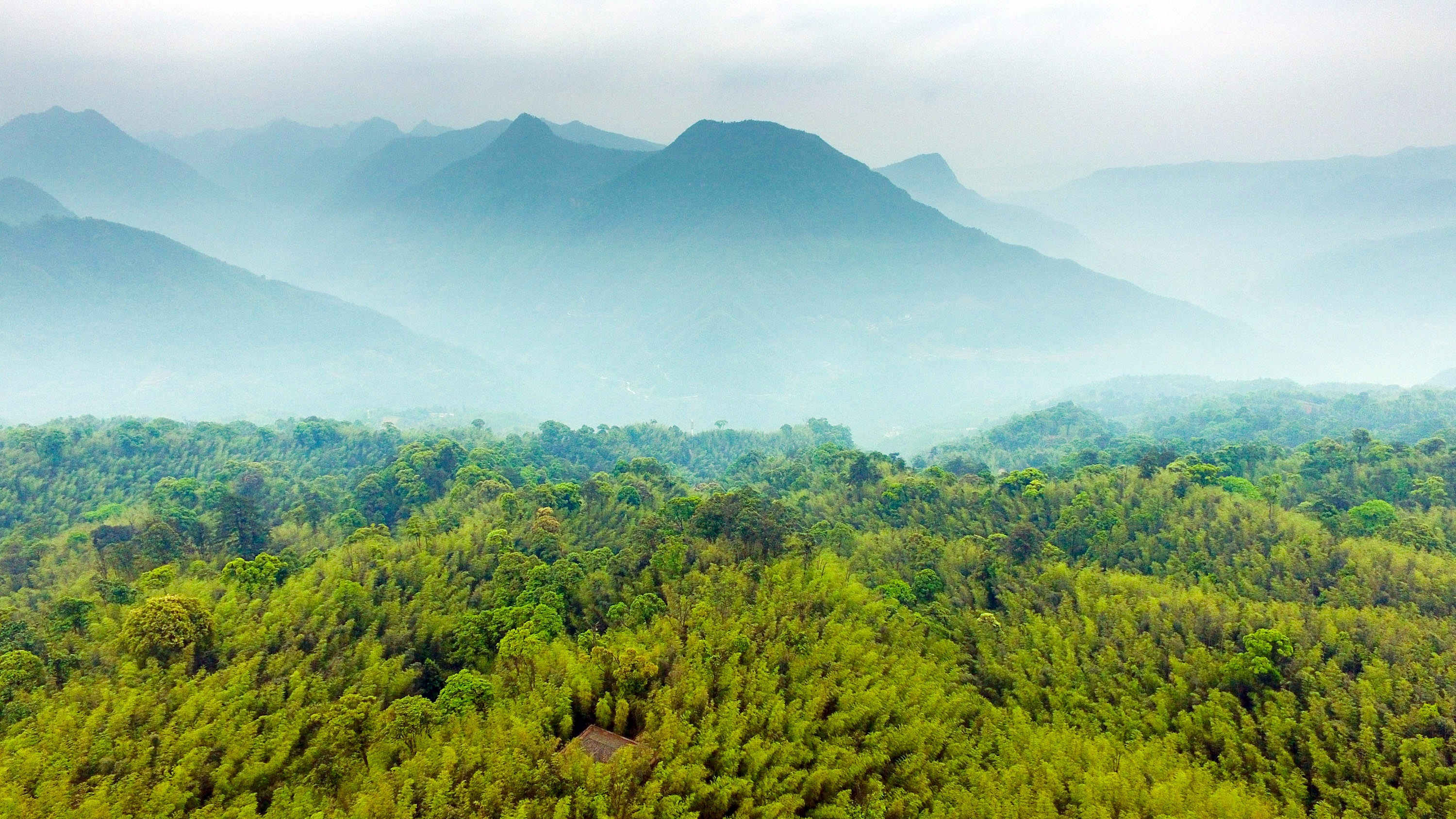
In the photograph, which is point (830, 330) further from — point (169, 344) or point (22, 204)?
point (22, 204)

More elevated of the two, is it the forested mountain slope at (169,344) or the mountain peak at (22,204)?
the mountain peak at (22,204)

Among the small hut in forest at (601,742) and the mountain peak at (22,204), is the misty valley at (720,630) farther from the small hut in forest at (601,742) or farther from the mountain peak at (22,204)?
the mountain peak at (22,204)

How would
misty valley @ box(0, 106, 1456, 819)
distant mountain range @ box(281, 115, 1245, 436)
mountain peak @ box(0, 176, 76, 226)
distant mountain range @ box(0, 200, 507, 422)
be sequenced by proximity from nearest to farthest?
misty valley @ box(0, 106, 1456, 819) → distant mountain range @ box(0, 200, 507, 422) → distant mountain range @ box(281, 115, 1245, 436) → mountain peak @ box(0, 176, 76, 226)

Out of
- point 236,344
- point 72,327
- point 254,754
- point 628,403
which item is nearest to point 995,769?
point 254,754

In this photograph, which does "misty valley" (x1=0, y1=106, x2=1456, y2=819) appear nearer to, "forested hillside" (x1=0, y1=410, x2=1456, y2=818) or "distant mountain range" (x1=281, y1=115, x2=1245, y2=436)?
"forested hillside" (x1=0, y1=410, x2=1456, y2=818)

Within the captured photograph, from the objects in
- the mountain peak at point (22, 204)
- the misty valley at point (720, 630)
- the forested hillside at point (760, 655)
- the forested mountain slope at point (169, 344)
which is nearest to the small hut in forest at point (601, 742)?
the misty valley at point (720, 630)

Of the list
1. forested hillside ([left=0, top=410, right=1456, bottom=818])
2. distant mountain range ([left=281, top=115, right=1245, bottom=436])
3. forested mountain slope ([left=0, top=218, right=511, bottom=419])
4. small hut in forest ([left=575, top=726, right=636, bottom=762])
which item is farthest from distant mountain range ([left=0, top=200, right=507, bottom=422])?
small hut in forest ([left=575, top=726, right=636, bottom=762])

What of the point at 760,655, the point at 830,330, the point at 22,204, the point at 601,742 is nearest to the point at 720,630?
the point at 760,655
